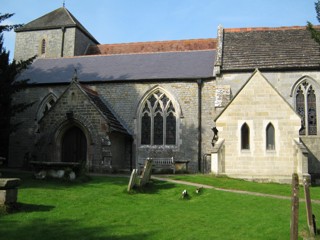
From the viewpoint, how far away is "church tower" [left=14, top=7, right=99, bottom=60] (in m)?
36.0

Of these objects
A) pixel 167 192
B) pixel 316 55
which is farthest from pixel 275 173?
pixel 316 55

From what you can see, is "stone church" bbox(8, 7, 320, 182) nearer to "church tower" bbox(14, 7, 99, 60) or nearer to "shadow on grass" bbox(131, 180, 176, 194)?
"shadow on grass" bbox(131, 180, 176, 194)

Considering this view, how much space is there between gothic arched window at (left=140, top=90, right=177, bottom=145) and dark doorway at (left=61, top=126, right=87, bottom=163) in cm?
423

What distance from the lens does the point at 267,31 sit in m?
25.9

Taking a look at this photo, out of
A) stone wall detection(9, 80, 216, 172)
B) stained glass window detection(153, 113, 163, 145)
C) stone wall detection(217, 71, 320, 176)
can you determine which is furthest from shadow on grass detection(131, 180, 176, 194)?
stone wall detection(217, 71, 320, 176)

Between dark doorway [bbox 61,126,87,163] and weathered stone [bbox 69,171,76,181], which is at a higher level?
dark doorway [bbox 61,126,87,163]

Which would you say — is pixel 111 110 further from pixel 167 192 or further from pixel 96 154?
pixel 167 192

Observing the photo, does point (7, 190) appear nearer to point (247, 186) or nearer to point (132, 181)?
point (132, 181)

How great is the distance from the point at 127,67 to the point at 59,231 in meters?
19.8

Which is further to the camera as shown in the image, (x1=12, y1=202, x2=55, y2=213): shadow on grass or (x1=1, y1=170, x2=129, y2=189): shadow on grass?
(x1=1, y1=170, x2=129, y2=189): shadow on grass

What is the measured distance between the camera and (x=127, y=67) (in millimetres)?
26703

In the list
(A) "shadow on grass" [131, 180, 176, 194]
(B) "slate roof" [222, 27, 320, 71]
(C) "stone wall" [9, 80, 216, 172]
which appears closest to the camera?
(A) "shadow on grass" [131, 180, 176, 194]

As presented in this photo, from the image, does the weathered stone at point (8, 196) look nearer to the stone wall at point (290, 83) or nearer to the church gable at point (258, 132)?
the church gable at point (258, 132)

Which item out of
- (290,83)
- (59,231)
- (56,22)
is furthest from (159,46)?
(59,231)
